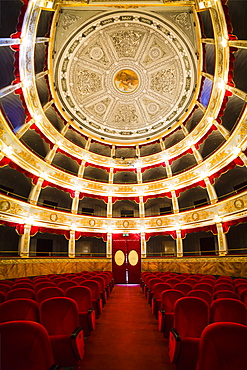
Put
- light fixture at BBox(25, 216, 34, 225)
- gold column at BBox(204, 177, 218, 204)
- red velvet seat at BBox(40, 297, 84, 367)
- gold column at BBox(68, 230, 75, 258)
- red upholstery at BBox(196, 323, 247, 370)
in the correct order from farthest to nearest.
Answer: gold column at BBox(68, 230, 75, 258) → gold column at BBox(204, 177, 218, 204) → light fixture at BBox(25, 216, 34, 225) → red velvet seat at BBox(40, 297, 84, 367) → red upholstery at BBox(196, 323, 247, 370)

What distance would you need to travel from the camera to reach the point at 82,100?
19.8m

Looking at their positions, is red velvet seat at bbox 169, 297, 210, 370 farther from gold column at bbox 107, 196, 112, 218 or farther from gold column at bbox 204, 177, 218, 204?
gold column at bbox 107, 196, 112, 218

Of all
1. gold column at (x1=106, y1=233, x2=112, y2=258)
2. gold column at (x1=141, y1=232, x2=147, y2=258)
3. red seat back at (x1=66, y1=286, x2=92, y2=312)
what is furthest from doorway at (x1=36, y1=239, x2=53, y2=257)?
red seat back at (x1=66, y1=286, x2=92, y2=312)

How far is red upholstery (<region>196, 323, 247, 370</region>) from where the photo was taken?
194cm

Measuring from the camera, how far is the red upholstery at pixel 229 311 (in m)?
3.20

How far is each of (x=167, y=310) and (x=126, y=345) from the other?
1129mm

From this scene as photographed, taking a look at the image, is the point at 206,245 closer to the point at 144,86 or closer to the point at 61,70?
the point at 144,86

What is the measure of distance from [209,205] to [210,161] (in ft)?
11.6

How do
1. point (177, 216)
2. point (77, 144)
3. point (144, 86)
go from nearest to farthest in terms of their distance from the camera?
point (177, 216) → point (144, 86) → point (77, 144)

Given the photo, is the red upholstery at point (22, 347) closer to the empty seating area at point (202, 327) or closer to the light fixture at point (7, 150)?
the empty seating area at point (202, 327)

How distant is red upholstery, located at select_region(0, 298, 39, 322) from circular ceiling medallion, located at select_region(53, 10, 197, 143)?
17829mm

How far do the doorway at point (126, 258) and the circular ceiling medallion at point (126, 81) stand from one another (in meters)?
14.3

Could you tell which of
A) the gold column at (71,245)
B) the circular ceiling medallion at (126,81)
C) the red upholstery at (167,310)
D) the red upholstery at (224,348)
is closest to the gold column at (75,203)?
the gold column at (71,245)

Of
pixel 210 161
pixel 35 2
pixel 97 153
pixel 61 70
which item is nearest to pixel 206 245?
pixel 210 161
